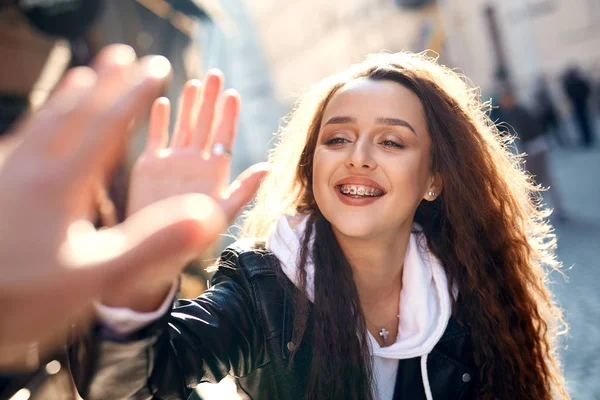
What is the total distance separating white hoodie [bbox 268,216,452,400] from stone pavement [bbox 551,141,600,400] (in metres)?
1.16

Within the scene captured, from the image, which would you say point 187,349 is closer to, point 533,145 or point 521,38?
point 533,145

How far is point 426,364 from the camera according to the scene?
240 cm

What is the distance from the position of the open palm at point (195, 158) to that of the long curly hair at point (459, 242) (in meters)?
1.02

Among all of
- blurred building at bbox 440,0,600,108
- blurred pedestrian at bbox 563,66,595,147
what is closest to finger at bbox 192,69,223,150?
blurred pedestrian at bbox 563,66,595,147

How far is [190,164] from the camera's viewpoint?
4.08 ft

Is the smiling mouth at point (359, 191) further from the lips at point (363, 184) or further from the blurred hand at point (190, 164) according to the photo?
the blurred hand at point (190, 164)

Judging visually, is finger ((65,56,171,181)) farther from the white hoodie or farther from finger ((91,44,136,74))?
the white hoodie

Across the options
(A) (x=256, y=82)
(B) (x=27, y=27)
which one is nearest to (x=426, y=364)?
(B) (x=27, y=27)

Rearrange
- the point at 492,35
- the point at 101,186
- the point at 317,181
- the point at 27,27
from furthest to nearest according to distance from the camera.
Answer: the point at 492,35 → the point at 27,27 → the point at 317,181 → the point at 101,186

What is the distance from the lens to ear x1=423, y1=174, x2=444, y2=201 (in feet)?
9.03

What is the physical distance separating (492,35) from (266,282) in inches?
775

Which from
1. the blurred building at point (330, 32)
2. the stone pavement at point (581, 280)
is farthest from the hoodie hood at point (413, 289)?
the blurred building at point (330, 32)

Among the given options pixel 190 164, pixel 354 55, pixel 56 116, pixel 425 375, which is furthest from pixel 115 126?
pixel 354 55

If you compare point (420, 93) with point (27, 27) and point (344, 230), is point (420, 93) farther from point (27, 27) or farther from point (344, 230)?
point (27, 27)
